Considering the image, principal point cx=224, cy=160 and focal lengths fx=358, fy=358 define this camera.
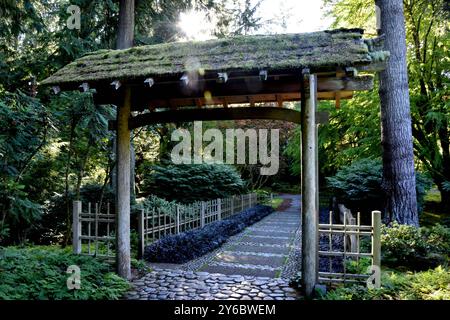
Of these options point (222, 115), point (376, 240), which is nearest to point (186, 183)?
point (222, 115)

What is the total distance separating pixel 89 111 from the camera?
8656 millimetres

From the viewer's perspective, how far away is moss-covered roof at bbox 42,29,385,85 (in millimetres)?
5055

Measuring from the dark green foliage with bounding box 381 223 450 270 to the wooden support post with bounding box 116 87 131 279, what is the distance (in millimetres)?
4974

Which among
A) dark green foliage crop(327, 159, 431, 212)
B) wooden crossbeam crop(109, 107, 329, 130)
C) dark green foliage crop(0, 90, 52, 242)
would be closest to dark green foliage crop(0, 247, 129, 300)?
dark green foliage crop(0, 90, 52, 242)

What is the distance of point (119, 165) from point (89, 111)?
307 cm

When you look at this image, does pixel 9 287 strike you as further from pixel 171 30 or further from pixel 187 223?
pixel 171 30

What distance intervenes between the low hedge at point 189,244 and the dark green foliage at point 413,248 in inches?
163

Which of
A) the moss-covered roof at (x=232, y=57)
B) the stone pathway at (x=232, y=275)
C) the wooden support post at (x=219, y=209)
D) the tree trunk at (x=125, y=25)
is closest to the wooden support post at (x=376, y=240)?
the stone pathway at (x=232, y=275)

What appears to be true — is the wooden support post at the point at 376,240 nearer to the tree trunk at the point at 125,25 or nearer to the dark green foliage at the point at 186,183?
the dark green foliage at the point at 186,183

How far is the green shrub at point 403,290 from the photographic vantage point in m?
4.74

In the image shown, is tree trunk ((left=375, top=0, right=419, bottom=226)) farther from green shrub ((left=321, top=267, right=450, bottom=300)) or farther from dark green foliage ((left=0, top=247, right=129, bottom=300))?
dark green foliage ((left=0, top=247, right=129, bottom=300))

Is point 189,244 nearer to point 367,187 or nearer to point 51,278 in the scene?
point 51,278

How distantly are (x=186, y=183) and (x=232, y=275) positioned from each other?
25.0 ft

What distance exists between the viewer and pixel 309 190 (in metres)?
5.36
